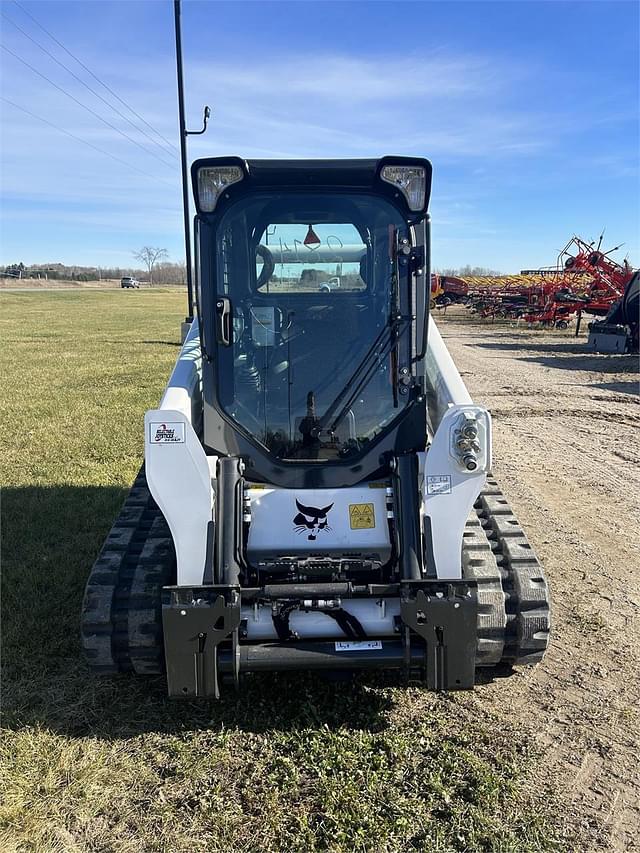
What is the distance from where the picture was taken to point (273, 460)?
385cm

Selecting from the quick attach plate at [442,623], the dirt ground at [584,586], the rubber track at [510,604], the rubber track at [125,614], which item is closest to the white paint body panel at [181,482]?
the rubber track at [125,614]

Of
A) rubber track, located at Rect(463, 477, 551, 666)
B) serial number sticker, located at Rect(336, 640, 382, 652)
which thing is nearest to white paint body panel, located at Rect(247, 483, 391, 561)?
serial number sticker, located at Rect(336, 640, 382, 652)

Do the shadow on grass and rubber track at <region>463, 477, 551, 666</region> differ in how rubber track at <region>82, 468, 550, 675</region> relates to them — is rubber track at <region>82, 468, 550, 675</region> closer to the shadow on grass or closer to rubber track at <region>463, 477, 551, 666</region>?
rubber track at <region>463, 477, 551, 666</region>

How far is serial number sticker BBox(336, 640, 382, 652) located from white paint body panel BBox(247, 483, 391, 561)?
423 millimetres

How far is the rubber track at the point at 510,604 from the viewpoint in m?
3.47

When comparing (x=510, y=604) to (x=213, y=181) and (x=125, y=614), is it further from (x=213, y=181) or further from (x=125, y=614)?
(x=213, y=181)

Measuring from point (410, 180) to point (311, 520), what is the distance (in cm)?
185

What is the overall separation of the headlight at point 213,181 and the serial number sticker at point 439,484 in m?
1.83

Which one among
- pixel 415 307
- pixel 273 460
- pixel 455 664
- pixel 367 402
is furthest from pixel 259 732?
pixel 415 307

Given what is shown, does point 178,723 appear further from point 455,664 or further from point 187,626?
point 455,664

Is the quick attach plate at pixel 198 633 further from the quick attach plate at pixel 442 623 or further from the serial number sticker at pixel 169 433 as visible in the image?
the quick attach plate at pixel 442 623

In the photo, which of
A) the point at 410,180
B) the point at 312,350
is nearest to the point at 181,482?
the point at 312,350

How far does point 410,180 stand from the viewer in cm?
361

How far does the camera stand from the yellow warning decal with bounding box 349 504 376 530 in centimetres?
362
